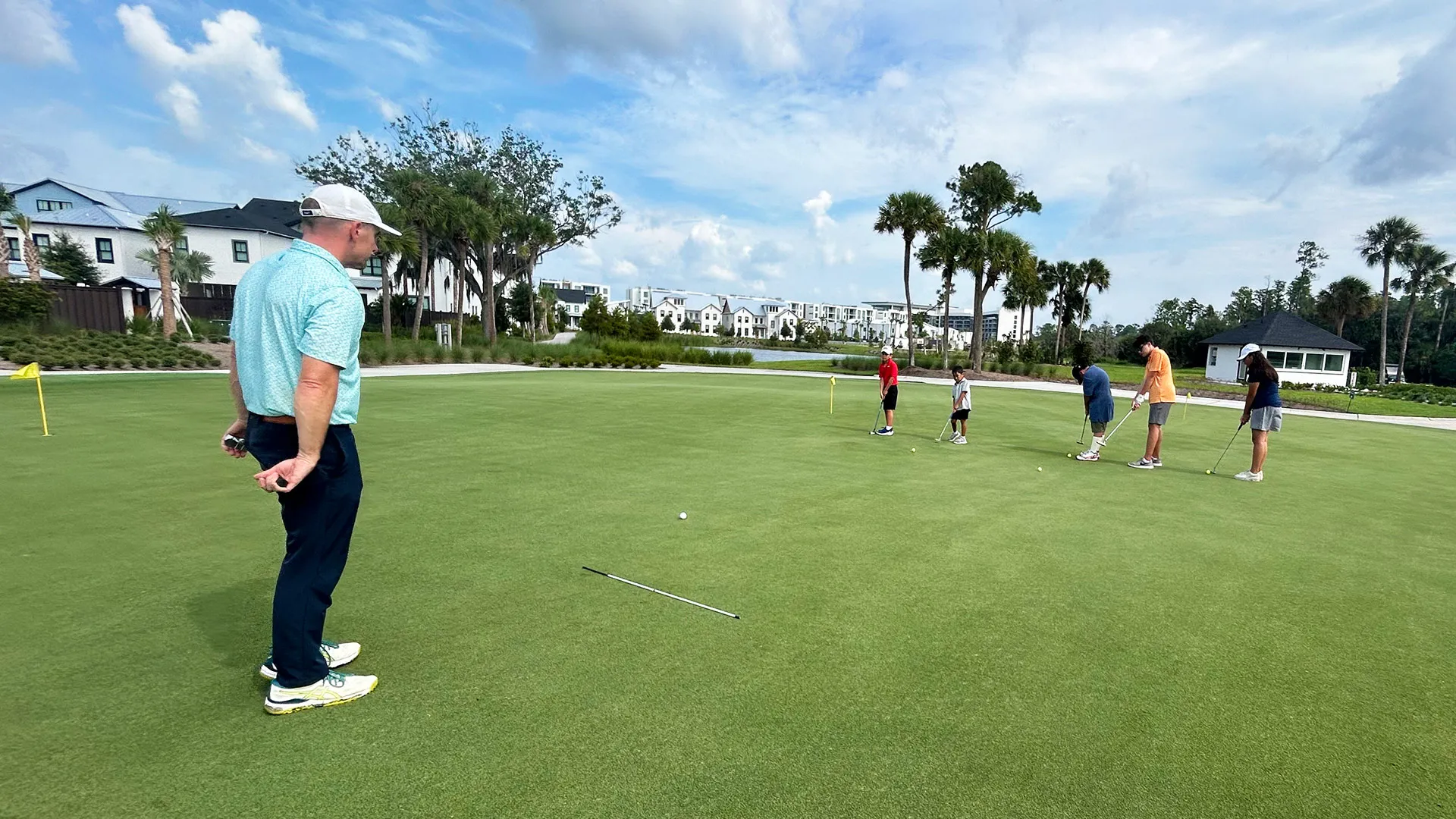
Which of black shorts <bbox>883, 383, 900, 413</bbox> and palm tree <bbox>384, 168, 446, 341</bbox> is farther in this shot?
palm tree <bbox>384, 168, 446, 341</bbox>

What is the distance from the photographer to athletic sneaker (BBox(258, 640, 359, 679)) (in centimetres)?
339

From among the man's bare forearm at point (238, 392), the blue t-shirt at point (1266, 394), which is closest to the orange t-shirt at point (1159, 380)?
the blue t-shirt at point (1266, 394)

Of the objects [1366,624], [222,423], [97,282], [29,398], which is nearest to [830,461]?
[1366,624]

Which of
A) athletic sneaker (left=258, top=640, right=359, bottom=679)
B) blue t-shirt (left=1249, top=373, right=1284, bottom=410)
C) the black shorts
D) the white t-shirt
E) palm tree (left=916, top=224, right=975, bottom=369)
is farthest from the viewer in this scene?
palm tree (left=916, top=224, right=975, bottom=369)

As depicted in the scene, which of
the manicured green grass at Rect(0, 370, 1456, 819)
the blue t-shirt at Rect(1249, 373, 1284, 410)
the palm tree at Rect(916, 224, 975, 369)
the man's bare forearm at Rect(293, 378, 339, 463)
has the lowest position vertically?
the manicured green grass at Rect(0, 370, 1456, 819)

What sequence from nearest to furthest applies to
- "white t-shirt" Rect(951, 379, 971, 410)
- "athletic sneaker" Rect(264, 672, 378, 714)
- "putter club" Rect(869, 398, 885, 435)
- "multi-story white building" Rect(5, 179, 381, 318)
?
1. "athletic sneaker" Rect(264, 672, 378, 714)
2. "white t-shirt" Rect(951, 379, 971, 410)
3. "putter club" Rect(869, 398, 885, 435)
4. "multi-story white building" Rect(5, 179, 381, 318)

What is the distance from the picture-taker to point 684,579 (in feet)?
16.3

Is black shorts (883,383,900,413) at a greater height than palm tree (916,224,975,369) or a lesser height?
lesser

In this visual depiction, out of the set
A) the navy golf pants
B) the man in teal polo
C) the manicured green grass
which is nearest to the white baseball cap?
the man in teal polo

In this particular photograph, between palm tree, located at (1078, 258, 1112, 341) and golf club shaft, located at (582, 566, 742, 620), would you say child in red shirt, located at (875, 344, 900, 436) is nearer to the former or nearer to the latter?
golf club shaft, located at (582, 566, 742, 620)

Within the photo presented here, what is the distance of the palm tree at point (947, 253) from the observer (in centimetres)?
3969

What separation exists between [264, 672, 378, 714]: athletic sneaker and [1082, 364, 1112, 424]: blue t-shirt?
11124 millimetres

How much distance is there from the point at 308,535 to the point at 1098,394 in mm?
11597

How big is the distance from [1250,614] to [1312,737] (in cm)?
175
